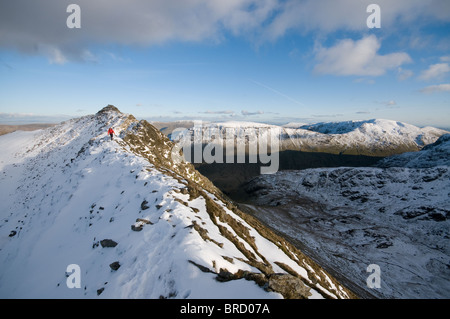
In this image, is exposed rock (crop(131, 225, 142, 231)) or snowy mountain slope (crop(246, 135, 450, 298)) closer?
exposed rock (crop(131, 225, 142, 231))

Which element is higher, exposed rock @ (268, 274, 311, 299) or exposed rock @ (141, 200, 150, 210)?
exposed rock @ (141, 200, 150, 210)

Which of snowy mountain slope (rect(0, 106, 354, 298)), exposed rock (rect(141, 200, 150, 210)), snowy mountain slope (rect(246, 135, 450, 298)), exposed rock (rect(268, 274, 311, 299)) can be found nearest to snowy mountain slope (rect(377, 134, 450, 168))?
snowy mountain slope (rect(246, 135, 450, 298))

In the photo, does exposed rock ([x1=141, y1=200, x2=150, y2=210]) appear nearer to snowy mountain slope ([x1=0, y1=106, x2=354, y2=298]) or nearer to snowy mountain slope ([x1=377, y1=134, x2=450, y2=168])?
snowy mountain slope ([x1=0, y1=106, x2=354, y2=298])

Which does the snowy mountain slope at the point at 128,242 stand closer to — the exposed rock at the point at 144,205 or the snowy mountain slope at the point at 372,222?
the exposed rock at the point at 144,205

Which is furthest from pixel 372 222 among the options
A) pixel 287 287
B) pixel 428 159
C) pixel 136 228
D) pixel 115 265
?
pixel 428 159

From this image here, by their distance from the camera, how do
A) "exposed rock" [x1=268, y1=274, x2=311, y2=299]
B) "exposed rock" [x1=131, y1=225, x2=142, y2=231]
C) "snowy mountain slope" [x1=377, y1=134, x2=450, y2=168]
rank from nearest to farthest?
"exposed rock" [x1=268, y1=274, x2=311, y2=299] < "exposed rock" [x1=131, y1=225, x2=142, y2=231] < "snowy mountain slope" [x1=377, y1=134, x2=450, y2=168]

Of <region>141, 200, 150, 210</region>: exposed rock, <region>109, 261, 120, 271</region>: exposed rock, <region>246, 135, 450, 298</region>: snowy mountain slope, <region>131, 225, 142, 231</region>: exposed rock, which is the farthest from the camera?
<region>246, 135, 450, 298</region>: snowy mountain slope
